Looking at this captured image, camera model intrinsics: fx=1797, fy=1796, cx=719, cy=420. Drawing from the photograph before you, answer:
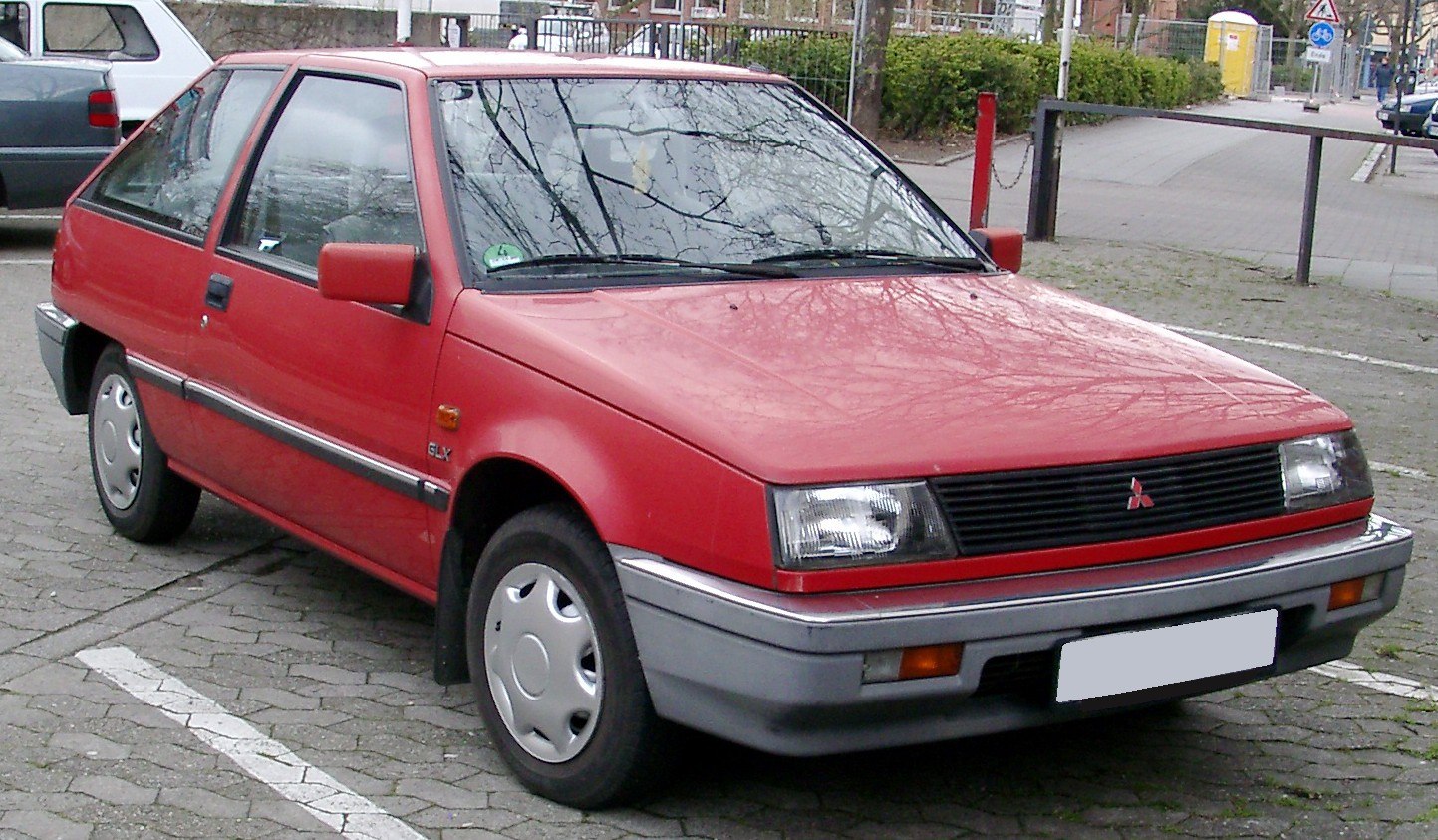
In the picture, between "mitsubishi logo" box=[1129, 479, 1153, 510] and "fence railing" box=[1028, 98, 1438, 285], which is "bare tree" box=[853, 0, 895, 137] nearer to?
"fence railing" box=[1028, 98, 1438, 285]

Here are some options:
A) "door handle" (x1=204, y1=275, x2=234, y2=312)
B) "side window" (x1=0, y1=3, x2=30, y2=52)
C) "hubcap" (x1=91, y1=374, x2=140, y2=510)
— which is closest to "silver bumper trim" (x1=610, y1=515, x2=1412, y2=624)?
"door handle" (x1=204, y1=275, x2=234, y2=312)

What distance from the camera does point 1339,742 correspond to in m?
4.46

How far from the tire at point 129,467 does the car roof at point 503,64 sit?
1.21 meters

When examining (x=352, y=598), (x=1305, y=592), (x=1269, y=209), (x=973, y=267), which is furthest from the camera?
(x=1269, y=209)

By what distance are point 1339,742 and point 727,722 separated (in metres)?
1.86

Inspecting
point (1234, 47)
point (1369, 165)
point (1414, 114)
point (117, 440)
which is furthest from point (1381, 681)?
point (1234, 47)

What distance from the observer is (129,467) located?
230 inches

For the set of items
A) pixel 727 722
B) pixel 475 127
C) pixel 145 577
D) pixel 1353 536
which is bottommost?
pixel 145 577

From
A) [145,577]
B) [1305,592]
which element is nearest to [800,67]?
[145,577]

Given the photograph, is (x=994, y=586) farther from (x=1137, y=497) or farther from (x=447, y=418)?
(x=447, y=418)

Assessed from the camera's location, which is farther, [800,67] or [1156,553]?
[800,67]

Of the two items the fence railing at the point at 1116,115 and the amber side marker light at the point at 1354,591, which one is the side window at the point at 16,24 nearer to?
the fence railing at the point at 1116,115

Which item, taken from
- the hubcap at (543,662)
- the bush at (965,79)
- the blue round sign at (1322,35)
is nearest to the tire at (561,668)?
the hubcap at (543,662)

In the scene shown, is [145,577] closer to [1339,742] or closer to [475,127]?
[475,127]
